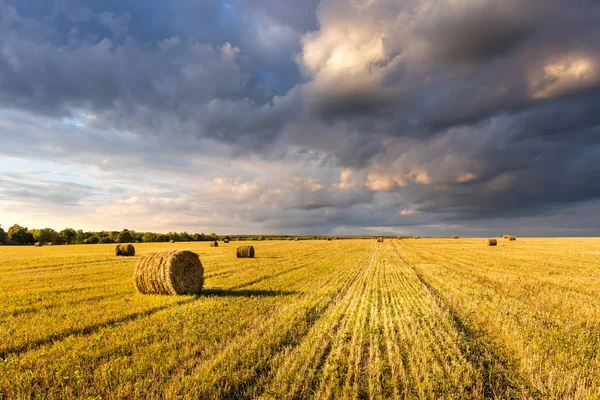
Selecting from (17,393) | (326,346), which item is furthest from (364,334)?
(17,393)

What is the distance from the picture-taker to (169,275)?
12992 millimetres

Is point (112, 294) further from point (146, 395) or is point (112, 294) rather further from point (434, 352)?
point (434, 352)

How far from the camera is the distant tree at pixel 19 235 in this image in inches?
3282

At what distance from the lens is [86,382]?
206 inches

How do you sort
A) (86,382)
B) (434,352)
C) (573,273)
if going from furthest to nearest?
(573,273), (434,352), (86,382)

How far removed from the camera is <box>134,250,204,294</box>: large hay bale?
42.9ft

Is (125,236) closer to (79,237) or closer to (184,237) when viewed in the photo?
(79,237)

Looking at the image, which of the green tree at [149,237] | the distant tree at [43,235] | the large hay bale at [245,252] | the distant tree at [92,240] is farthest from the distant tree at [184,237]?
the large hay bale at [245,252]

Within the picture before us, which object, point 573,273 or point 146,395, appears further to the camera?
point 573,273

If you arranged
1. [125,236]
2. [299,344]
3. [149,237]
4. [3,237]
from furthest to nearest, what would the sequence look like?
[149,237] → [125,236] → [3,237] → [299,344]

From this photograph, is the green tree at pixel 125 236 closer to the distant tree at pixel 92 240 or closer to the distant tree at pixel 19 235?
the distant tree at pixel 92 240

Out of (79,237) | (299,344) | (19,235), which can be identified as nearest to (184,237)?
(79,237)

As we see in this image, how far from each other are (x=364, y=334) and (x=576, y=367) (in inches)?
167

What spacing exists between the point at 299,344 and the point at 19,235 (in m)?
108
